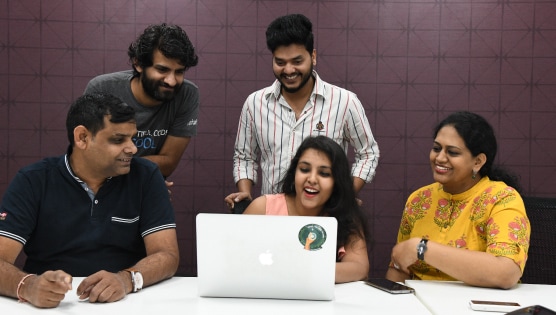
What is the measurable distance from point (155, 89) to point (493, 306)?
64.1 inches

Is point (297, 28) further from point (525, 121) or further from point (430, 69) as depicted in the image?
point (525, 121)

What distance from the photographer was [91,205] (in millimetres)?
2121

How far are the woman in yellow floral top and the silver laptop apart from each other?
549mm

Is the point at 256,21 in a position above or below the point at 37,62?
above

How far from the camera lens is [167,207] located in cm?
222

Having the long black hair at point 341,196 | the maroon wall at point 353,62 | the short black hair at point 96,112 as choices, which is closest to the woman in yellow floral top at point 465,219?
the long black hair at point 341,196

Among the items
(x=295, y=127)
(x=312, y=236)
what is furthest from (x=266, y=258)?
(x=295, y=127)

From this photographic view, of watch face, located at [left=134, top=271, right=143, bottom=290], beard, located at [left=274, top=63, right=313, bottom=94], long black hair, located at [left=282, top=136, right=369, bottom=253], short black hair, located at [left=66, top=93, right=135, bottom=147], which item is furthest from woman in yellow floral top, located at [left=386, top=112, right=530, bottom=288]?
short black hair, located at [left=66, top=93, right=135, bottom=147]

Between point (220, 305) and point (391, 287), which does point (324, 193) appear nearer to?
point (391, 287)

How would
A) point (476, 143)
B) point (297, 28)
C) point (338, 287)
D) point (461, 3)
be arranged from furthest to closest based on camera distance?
1. point (461, 3)
2. point (297, 28)
3. point (476, 143)
4. point (338, 287)

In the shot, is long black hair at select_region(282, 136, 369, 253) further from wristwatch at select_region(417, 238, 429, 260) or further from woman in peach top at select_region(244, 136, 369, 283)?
wristwatch at select_region(417, 238, 429, 260)

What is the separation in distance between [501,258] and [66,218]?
1.46 meters

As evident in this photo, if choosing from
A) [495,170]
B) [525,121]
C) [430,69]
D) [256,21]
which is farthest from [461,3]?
[495,170]

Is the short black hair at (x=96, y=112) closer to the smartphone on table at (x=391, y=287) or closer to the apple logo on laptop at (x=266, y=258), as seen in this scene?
the apple logo on laptop at (x=266, y=258)
